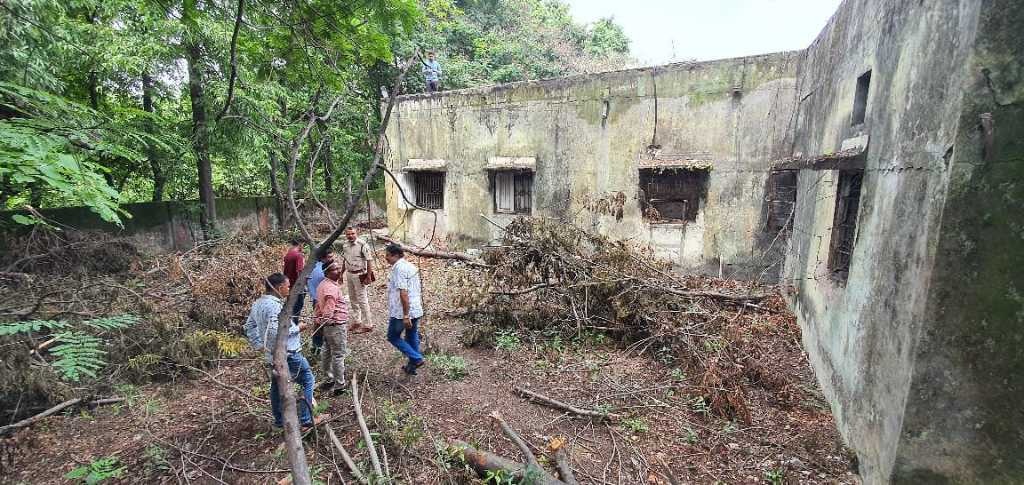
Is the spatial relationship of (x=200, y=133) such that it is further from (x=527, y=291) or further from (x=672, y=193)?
(x=672, y=193)

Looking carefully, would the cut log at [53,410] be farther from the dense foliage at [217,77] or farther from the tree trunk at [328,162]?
the tree trunk at [328,162]

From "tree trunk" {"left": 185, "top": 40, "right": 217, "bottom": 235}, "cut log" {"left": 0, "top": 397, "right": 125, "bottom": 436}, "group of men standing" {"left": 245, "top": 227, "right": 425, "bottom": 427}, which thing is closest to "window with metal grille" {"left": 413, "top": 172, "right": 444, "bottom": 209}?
"tree trunk" {"left": 185, "top": 40, "right": 217, "bottom": 235}

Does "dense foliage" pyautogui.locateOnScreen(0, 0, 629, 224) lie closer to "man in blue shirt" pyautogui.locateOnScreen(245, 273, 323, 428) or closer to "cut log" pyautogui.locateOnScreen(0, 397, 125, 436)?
"man in blue shirt" pyautogui.locateOnScreen(245, 273, 323, 428)

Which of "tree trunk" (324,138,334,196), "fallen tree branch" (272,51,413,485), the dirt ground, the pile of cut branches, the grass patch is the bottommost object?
the dirt ground

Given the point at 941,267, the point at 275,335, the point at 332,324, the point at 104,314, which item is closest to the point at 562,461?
the point at 332,324

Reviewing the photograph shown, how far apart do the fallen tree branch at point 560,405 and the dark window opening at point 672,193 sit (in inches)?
209

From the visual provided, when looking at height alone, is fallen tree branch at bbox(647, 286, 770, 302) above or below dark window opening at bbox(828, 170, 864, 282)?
below

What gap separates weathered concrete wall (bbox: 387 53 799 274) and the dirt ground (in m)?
3.42

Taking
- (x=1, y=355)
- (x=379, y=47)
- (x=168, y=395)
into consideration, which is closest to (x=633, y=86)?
(x=379, y=47)

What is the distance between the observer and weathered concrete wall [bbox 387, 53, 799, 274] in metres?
7.96

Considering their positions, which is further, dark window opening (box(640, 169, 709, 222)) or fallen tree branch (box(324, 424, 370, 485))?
dark window opening (box(640, 169, 709, 222))

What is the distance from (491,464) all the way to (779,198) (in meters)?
7.13

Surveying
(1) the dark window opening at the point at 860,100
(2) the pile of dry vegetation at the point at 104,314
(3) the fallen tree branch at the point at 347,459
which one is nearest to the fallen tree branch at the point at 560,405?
(3) the fallen tree branch at the point at 347,459

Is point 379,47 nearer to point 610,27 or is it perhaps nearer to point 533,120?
point 533,120
